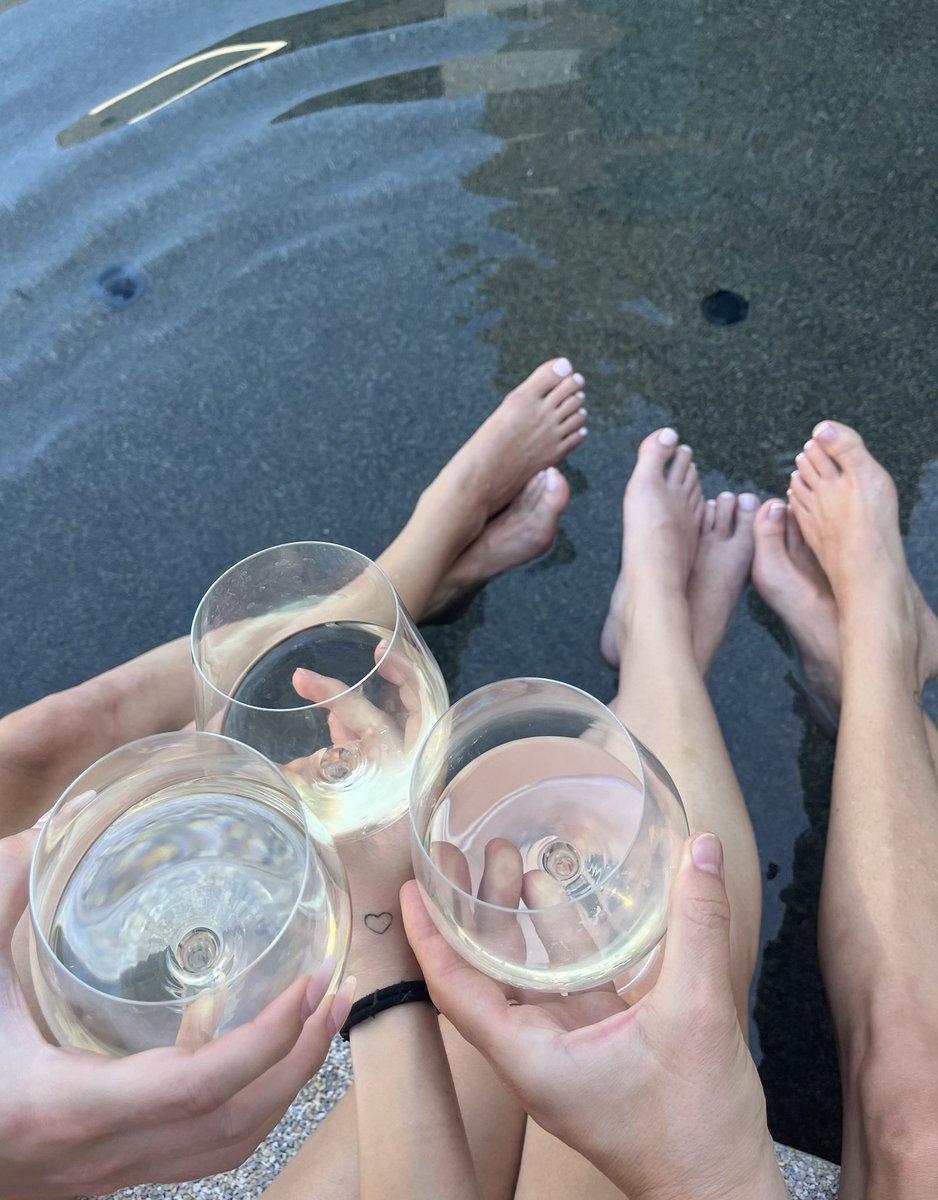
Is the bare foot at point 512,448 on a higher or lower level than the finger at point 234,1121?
lower

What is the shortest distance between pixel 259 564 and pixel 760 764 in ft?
3.20

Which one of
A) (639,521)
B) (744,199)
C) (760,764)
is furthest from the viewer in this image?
(744,199)

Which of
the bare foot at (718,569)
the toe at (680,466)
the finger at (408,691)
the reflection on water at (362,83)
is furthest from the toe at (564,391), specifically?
the finger at (408,691)

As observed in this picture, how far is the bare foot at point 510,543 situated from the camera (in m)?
1.89

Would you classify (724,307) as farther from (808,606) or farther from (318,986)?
(318,986)

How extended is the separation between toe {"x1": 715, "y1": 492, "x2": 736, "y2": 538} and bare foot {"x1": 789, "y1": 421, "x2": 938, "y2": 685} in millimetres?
115

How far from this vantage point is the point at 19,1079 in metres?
0.75

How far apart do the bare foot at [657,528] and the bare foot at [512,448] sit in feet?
0.52

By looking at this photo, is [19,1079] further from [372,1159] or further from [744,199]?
[744,199]

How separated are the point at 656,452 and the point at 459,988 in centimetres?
123

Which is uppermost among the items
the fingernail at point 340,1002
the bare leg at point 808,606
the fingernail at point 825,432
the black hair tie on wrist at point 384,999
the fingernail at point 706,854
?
the fingernail at point 340,1002

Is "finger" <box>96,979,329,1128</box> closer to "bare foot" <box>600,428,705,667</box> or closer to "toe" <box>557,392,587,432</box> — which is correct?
"bare foot" <box>600,428,705,667</box>

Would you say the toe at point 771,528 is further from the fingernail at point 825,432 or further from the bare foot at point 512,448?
the bare foot at point 512,448

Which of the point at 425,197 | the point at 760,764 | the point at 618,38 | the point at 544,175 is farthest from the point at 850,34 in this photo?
the point at 760,764
